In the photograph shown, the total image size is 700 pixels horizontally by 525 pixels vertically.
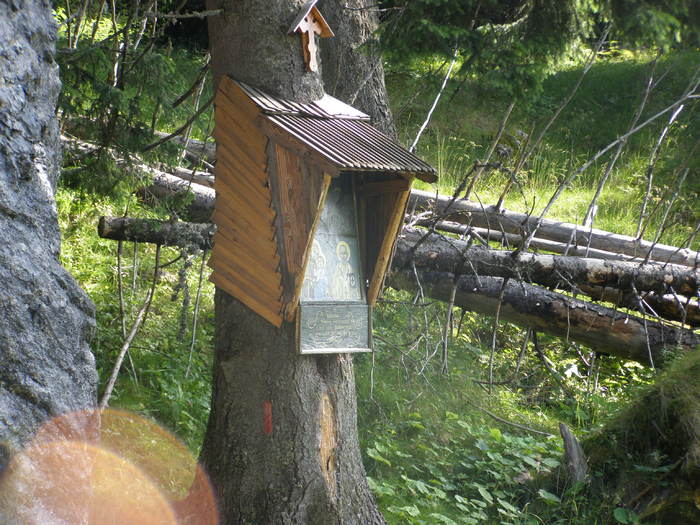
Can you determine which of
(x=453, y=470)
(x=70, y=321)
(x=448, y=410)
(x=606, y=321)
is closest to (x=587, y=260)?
(x=606, y=321)

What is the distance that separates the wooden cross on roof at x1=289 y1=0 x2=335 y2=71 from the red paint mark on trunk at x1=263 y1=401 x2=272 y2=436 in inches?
66.0

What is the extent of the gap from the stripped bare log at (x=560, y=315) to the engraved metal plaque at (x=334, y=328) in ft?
6.69

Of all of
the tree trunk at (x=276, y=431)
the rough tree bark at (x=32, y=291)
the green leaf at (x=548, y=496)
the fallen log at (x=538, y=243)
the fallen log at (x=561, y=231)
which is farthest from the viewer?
the fallen log at (x=561, y=231)

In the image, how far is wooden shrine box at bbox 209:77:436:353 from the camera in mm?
3053

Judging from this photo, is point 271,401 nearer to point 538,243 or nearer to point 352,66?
point 352,66

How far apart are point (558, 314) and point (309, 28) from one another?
323cm

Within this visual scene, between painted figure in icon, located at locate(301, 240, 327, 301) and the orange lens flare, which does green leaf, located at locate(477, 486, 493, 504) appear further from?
painted figure in icon, located at locate(301, 240, 327, 301)

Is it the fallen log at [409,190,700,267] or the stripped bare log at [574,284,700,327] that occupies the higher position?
the fallen log at [409,190,700,267]

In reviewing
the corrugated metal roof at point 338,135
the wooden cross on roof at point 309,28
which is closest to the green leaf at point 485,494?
the corrugated metal roof at point 338,135

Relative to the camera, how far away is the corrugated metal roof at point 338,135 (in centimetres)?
293

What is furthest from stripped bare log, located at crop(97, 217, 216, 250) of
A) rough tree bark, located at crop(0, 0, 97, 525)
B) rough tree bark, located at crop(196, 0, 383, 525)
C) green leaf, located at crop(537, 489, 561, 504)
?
green leaf, located at crop(537, 489, 561, 504)

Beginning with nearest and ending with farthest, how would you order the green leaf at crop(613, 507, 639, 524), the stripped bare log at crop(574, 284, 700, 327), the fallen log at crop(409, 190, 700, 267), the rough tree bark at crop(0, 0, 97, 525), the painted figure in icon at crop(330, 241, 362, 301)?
the rough tree bark at crop(0, 0, 97, 525), the painted figure in icon at crop(330, 241, 362, 301), the green leaf at crop(613, 507, 639, 524), the stripped bare log at crop(574, 284, 700, 327), the fallen log at crop(409, 190, 700, 267)

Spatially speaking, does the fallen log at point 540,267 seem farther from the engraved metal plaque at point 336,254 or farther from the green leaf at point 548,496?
the engraved metal plaque at point 336,254

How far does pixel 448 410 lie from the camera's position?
18.9 ft
